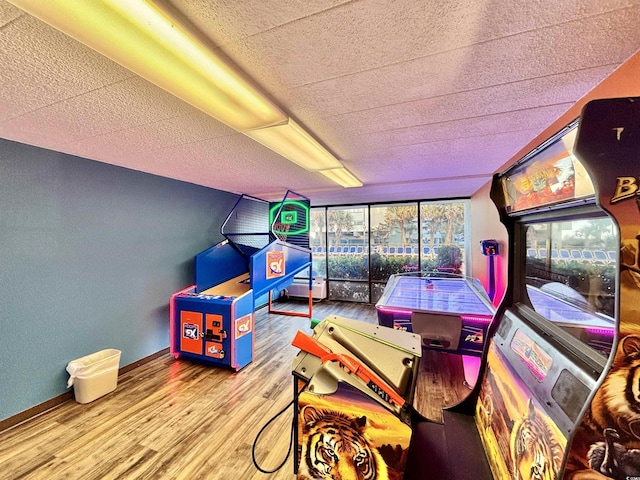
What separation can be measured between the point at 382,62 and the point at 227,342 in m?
3.10

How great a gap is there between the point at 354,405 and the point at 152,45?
5.48ft

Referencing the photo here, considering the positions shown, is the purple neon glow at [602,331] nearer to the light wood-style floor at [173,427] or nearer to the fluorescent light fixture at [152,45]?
the light wood-style floor at [173,427]

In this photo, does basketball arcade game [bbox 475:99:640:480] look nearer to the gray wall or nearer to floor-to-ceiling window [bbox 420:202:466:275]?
the gray wall

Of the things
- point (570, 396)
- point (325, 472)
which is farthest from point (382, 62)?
point (325, 472)

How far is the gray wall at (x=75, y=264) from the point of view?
220cm

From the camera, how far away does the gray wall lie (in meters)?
2.20

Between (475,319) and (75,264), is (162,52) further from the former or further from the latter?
(475,319)

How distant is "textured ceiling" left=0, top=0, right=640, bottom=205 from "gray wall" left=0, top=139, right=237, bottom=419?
1.27 ft

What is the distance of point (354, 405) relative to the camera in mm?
1076

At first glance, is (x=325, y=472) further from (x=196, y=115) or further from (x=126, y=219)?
(x=126, y=219)

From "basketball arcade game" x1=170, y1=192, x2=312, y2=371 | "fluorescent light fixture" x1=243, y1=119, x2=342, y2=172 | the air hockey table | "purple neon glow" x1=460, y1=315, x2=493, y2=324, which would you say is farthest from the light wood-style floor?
"fluorescent light fixture" x1=243, y1=119, x2=342, y2=172

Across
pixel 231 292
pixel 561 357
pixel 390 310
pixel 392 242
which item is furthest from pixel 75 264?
pixel 392 242

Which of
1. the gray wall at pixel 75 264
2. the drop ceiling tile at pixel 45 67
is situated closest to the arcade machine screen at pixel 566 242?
the drop ceiling tile at pixel 45 67

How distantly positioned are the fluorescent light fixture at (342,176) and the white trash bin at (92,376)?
3.04 meters
